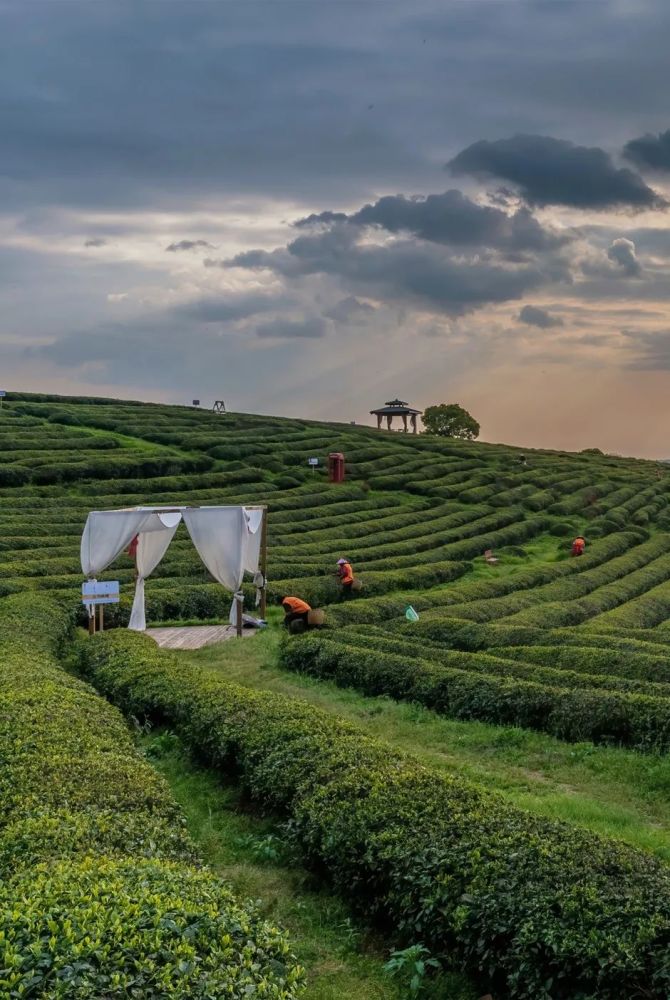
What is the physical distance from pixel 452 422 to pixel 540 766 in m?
75.2

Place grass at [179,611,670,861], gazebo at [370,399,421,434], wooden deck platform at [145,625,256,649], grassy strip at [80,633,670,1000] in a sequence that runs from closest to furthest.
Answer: grassy strip at [80,633,670,1000] → grass at [179,611,670,861] → wooden deck platform at [145,625,256,649] → gazebo at [370,399,421,434]

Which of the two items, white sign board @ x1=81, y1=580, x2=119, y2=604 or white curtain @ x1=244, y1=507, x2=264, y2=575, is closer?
white sign board @ x1=81, y1=580, x2=119, y2=604

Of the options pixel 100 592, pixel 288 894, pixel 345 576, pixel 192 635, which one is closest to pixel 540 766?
pixel 288 894

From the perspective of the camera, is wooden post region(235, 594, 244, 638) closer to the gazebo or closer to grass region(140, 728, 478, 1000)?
grass region(140, 728, 478, 1000)

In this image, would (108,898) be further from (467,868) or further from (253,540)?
(253,540)

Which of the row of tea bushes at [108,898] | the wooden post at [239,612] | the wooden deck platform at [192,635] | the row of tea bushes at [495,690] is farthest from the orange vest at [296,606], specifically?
the row of tea bushes at [108,898]

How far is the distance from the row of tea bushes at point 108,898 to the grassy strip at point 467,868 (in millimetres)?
1310

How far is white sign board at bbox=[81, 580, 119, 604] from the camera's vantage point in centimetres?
1855

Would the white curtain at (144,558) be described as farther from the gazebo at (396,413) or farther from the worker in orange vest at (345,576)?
the gazebo at (396,413)

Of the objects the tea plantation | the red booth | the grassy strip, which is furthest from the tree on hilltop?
the grassy strip

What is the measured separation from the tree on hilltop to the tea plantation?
53015mm

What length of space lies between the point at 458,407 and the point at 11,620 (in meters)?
71.5

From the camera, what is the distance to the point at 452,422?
280ft

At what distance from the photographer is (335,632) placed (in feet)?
60.3
